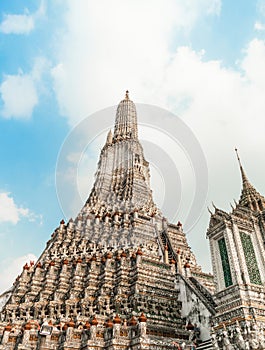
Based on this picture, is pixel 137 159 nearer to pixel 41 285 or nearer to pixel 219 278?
pixel 41 285

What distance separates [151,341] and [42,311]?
830 centimetres

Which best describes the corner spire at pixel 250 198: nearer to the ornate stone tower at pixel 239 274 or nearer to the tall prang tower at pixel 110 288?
the ornate stone tower at pixel 239 274

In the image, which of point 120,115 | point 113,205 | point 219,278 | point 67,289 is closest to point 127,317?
point 67,289

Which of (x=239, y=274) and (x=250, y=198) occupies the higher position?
(x=250, y=198)

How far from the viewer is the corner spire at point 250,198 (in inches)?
859

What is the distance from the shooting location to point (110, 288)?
2258cm

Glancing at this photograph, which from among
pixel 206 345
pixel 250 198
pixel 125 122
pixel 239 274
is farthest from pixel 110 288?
pixel 125 122

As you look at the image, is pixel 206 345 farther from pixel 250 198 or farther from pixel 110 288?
pixel 250 198

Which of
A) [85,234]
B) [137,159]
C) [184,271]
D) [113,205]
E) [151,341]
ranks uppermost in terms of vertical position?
[137,159]

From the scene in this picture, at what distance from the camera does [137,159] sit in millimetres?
49562

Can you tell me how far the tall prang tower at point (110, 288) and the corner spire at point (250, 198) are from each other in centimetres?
668

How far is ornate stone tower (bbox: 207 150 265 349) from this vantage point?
14.2 meters

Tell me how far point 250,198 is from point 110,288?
40.1 feet

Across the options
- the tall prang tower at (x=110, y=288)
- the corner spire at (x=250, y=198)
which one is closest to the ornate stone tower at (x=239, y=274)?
the corner spire at (x=250, y=198)
